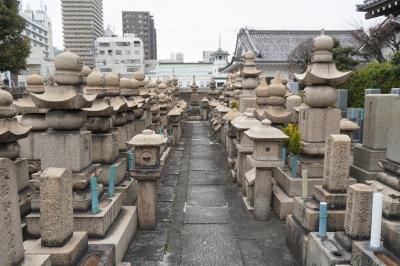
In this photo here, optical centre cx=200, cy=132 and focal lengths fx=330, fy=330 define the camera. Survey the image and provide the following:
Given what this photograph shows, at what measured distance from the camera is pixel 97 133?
235 inches

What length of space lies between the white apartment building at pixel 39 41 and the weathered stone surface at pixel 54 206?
176ft

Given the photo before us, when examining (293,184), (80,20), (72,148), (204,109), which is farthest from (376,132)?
(80,20)

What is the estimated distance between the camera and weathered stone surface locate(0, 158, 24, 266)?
2.59 metres

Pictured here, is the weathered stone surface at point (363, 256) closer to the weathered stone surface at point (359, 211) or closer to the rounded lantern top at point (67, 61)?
the weathered stone surface at point (359, 211)

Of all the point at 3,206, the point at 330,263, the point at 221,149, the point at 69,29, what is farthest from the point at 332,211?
the point at 69,29

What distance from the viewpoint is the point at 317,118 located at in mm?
6344

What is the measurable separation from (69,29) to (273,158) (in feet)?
285

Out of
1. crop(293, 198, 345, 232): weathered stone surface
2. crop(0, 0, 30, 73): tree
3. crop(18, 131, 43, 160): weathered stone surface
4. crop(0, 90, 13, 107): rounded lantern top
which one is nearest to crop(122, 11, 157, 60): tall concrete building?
crop(0, 0, 30, 73): tree

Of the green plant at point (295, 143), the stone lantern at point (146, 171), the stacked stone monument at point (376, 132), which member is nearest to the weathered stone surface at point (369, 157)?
the stacked stone monument at point (376, 132)

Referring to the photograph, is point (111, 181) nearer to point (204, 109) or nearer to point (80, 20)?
point (204, 109)

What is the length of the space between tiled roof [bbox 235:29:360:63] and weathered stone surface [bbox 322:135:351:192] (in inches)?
1005

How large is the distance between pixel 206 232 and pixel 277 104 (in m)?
3.66

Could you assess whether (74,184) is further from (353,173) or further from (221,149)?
(221,149)

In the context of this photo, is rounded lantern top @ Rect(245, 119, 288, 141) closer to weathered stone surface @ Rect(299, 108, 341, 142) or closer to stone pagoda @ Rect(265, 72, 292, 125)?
weathered stone surface @ Rect(299, 108, 341, 142)
